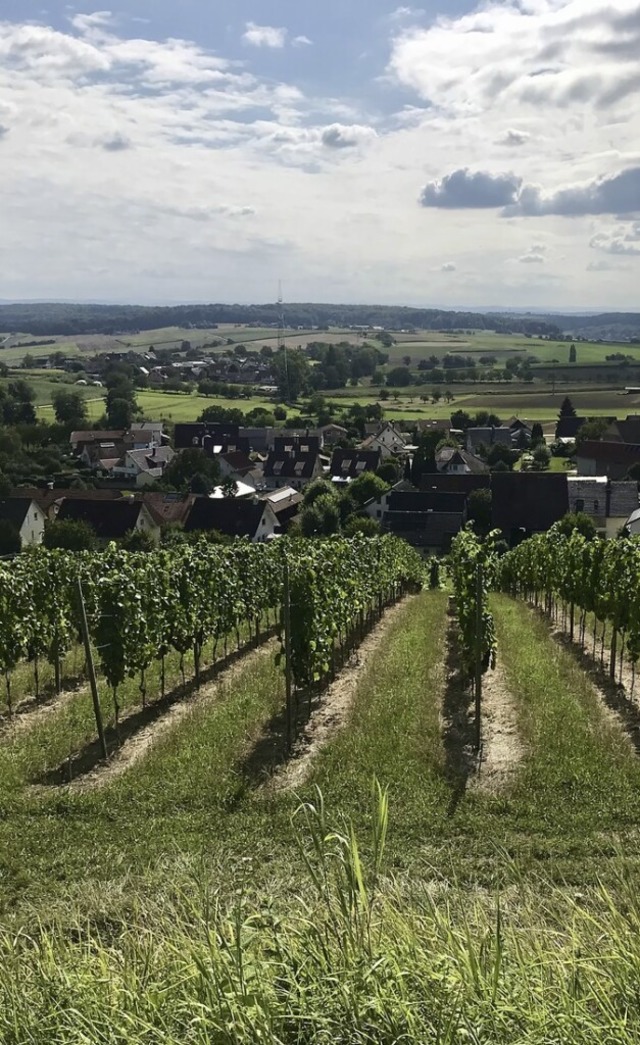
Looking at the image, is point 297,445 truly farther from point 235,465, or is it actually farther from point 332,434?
point 332,434

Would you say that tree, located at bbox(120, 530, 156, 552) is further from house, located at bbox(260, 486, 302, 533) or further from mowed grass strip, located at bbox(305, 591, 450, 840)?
mowed grass strip, located at bbox(305, 591, 450, 840)

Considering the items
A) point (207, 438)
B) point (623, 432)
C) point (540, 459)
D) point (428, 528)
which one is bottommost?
point (428, 528)

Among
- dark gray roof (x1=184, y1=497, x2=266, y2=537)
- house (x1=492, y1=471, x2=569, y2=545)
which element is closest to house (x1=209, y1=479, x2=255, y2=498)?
dark gray roof (x1=184, y1=497, x2=266, y2=537)

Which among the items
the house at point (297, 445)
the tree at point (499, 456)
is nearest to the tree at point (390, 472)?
the house at point (297, 445)

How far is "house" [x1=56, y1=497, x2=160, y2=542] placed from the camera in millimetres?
62531

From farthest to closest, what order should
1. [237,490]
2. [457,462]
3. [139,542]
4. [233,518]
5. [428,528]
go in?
[457,462]
[237,490]
[233,518]
[428,528]
[139,542]

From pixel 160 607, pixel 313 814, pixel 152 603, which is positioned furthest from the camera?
pixel 160 607

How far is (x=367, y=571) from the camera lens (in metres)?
25.1

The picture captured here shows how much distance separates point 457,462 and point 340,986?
87.2 metres

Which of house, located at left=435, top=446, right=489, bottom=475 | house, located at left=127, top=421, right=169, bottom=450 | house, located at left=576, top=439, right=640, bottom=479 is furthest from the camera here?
house, located at left=127, top=421, right=169, bottom=450

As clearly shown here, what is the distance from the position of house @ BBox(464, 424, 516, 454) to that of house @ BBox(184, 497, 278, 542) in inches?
1927

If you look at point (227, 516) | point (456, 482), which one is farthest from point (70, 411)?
point (456, 482)

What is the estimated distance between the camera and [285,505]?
2992 inches

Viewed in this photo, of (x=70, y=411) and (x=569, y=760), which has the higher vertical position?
(x=70, y=411)
